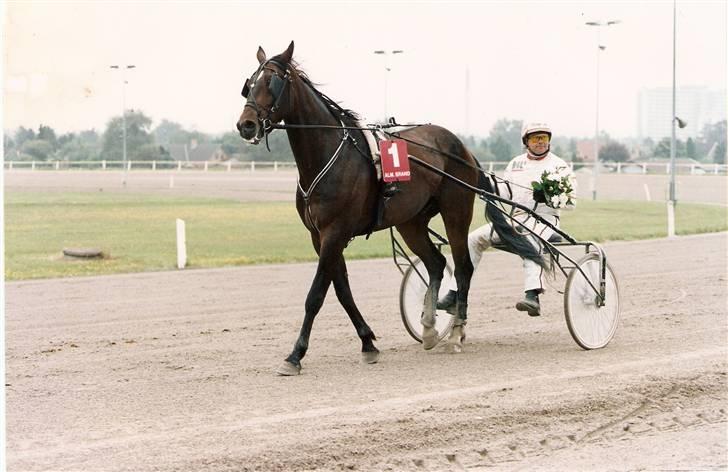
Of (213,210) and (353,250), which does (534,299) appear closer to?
(353,250)

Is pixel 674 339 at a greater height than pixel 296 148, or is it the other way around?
pixel 296 148

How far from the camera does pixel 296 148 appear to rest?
6.72 meters

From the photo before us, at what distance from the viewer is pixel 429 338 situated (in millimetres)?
7594

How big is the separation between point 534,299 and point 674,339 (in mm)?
1245

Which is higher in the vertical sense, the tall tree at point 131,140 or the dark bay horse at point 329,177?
the tall tree at point 131,140

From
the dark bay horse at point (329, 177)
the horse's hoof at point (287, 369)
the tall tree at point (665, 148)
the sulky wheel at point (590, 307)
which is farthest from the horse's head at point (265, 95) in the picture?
the tall tree at point (665, 148)

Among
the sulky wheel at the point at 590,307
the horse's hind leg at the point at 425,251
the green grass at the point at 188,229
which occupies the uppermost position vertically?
the horse's hind leg at the point at 425,251

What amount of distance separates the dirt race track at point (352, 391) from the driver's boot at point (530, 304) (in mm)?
300

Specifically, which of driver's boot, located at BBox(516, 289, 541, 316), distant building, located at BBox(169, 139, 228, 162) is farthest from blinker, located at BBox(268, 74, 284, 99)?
distant building, located at BBox(169, 139, 228, 162)

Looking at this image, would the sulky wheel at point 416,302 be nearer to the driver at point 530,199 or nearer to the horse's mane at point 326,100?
the driver at point 530,199

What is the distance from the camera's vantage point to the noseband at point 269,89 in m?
6.33

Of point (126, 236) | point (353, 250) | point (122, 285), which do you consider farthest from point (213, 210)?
point (122, 285)

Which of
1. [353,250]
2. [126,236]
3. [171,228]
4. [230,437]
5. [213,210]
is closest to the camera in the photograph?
[230,437]

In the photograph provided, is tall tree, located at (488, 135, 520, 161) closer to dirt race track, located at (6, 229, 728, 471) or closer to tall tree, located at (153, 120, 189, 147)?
tall tree, located at (153, 120, 189, 147)
